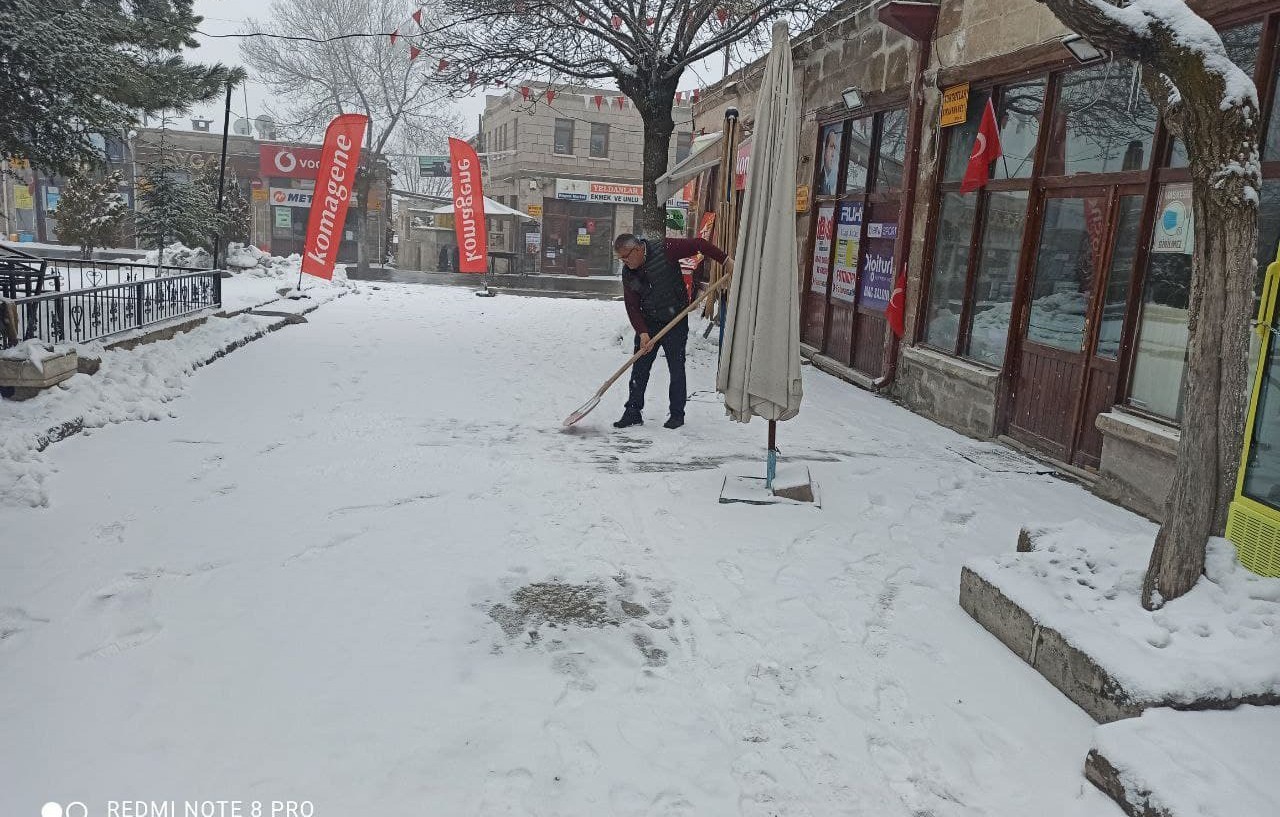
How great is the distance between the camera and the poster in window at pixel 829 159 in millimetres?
11079

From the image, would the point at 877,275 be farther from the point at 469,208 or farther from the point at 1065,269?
the point at 469,208

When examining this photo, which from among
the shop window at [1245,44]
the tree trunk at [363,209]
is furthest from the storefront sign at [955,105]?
the tree trunk at [363,209]

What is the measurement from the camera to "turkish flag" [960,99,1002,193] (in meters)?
7.56

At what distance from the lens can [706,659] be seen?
344cm

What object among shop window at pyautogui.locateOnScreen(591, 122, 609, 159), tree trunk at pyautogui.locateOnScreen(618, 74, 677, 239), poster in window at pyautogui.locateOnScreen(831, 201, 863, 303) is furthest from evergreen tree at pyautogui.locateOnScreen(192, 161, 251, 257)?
poster in window at pyautogui.locateOnScreen(831, 201, 863, 303)

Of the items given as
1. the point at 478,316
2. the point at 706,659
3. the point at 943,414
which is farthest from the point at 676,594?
the point at 478,316

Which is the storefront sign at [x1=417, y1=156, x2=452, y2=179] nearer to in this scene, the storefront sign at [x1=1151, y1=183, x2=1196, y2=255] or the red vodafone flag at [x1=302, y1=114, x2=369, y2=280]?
the red vodafone flag at [x1=302, y1=114, x2=369, y2=280]

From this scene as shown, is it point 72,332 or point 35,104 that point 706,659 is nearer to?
point 72,332

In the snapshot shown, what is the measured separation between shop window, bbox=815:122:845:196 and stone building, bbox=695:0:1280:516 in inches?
4.9

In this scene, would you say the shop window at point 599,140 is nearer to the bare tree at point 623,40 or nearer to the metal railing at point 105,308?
the bare tree at point 623,40

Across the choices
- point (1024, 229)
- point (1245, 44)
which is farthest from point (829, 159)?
point (1245, 44)

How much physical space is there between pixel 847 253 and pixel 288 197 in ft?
97.0

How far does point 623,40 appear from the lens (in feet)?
38.2

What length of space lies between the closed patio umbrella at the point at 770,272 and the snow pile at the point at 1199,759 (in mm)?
2832
